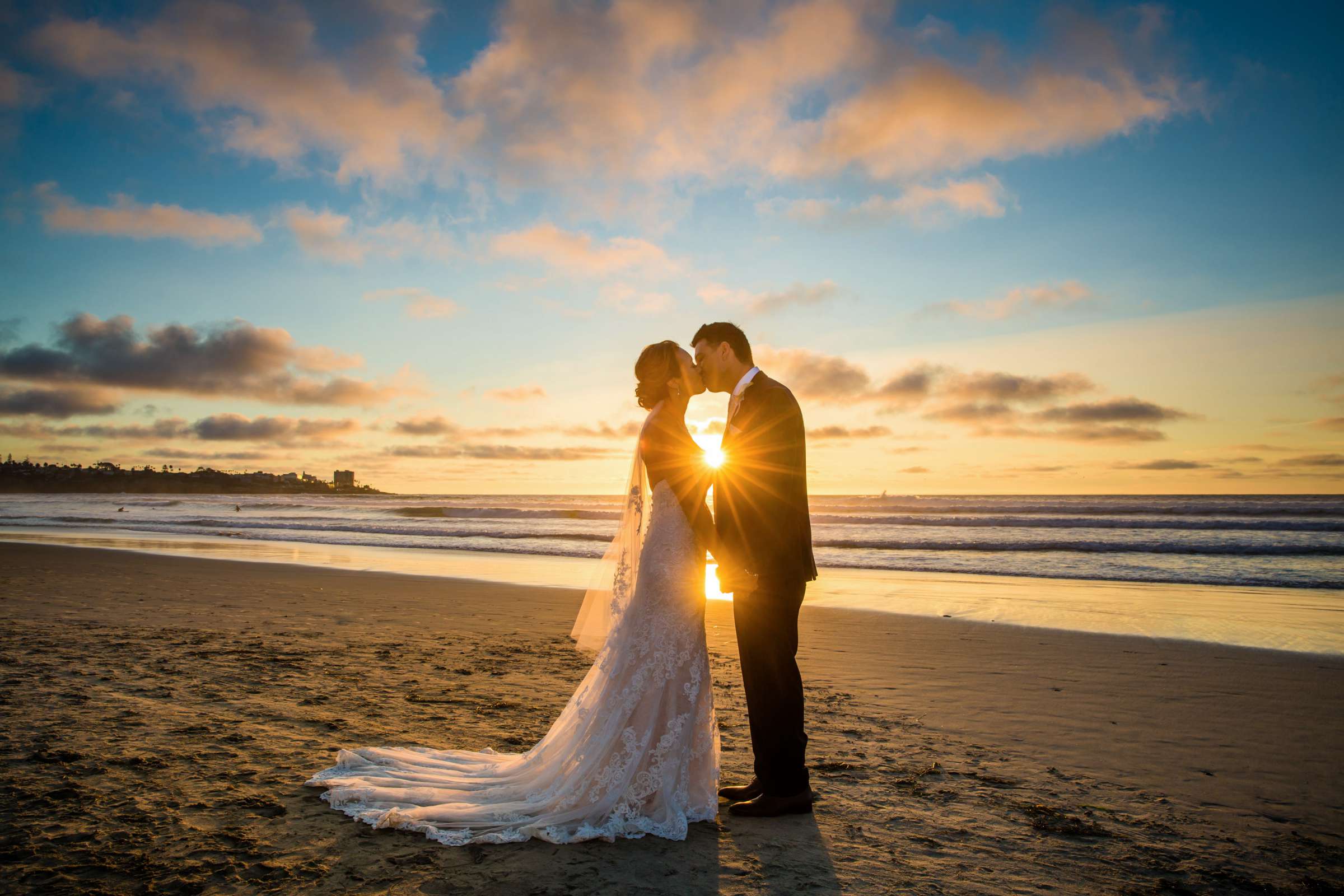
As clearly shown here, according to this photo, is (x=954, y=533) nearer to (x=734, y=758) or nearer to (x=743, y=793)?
(x=734, y=758)

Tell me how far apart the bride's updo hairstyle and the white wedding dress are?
0.47 m

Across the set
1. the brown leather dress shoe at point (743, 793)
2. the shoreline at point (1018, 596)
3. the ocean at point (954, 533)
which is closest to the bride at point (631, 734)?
the brown leather dress shoe at point (743, 793)

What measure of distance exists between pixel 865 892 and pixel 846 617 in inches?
305

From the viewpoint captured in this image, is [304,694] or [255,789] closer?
[255,789]

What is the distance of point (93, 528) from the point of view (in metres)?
30.3

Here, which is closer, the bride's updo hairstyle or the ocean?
the bride's updo hairstyle

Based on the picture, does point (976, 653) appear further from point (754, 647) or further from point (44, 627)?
point (44, 627)

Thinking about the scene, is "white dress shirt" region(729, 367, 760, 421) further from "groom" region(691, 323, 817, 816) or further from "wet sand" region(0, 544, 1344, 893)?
"wet sand" region(0, 544, 1344, 893)

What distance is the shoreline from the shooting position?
958 cm

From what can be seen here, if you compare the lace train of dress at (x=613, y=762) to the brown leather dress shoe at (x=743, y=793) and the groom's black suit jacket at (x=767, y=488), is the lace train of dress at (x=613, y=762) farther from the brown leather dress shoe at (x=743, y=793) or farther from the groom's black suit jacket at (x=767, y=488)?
the groom's black suit jacket at (x=767, y=488)

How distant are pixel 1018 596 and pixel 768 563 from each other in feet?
35.8

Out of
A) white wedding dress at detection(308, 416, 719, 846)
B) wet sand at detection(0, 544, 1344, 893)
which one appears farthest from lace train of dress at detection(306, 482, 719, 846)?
wet sand at detection(0, 544, 1344, 893)

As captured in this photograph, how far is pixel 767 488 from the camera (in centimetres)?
396

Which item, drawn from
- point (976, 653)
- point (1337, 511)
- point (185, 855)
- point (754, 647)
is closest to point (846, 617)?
point (976, 653)
